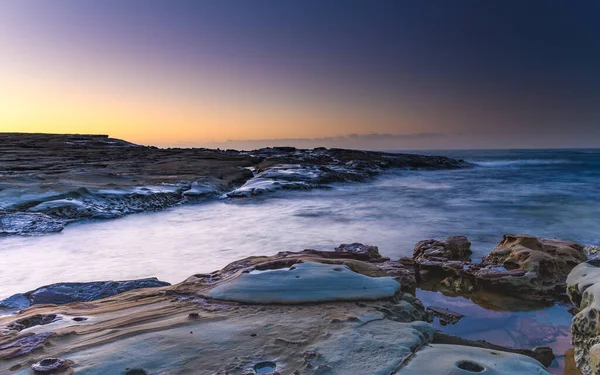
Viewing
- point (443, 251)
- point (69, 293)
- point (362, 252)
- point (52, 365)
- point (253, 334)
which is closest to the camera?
point (52, 365)

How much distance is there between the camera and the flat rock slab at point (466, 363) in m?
2.21

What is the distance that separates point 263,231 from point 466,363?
7.22 meters

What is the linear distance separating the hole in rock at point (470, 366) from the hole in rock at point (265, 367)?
1.12m

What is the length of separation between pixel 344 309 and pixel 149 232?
6.67 metres

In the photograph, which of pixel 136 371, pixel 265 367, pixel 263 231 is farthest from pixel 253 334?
pixel 263 231

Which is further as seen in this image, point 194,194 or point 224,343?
point 194,194

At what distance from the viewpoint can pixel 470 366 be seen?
2.29 meters

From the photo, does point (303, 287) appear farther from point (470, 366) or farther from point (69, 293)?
point (69, 293)

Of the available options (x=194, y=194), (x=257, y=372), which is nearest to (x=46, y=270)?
(x=257, y=372)

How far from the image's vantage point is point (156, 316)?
3049 mm

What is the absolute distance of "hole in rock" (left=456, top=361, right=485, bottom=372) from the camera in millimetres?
2262

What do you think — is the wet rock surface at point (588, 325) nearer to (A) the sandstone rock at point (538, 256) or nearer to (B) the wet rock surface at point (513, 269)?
(B) the wet rock surface at point (513, 269)

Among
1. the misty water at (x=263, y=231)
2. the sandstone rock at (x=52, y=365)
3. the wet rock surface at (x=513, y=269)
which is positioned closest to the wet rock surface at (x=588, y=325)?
the wet rock surface at (x=513, y=269)

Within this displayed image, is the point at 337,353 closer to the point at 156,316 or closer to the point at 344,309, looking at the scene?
the point at 344,309
